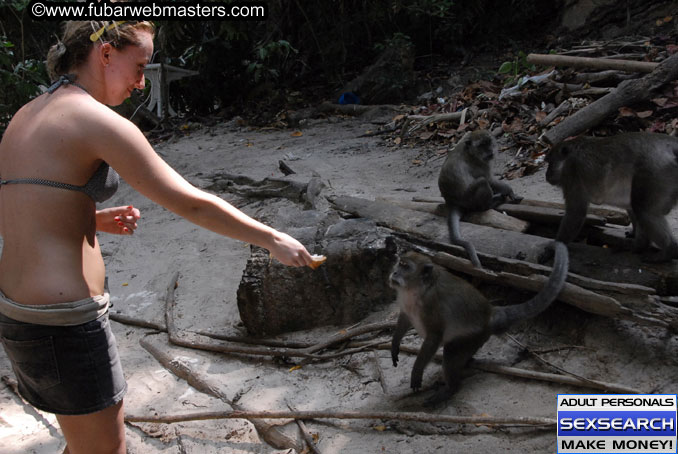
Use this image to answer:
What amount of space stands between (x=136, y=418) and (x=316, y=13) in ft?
39.5

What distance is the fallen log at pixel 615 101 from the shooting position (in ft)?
23.3

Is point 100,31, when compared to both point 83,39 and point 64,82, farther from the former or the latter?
point 64,82

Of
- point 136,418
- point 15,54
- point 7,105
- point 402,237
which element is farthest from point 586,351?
point 15,54

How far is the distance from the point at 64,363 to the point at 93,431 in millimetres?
339

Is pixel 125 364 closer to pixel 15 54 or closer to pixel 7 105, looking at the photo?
pixel 7 105

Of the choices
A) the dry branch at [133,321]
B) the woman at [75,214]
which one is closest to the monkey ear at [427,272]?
the woman at [75,214]

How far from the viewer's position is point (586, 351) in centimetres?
376

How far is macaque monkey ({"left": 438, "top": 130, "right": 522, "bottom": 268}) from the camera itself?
516 centimetres

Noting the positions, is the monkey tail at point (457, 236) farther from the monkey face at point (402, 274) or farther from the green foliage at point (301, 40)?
the green foliage at point (301, 40)

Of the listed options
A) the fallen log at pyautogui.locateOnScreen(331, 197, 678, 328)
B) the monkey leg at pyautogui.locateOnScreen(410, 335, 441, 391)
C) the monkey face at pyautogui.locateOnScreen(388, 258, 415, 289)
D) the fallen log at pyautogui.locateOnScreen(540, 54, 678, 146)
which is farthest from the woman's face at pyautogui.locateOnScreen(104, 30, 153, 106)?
the fallen log at pyautogui.locateOnScreen(540, 54, 678, 146)

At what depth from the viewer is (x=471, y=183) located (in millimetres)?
5277

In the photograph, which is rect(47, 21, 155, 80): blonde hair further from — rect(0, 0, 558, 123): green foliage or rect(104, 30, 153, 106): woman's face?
rect(0, 0, 558, 123): green foliage

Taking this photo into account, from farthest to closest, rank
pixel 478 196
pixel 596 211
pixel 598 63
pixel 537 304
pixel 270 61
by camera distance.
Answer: pixel 270 61 → pixel 598 63 → pixel 478 196 → pixel 596 211 → pixel 537 304

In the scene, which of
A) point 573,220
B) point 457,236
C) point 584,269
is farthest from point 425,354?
point 573,220
